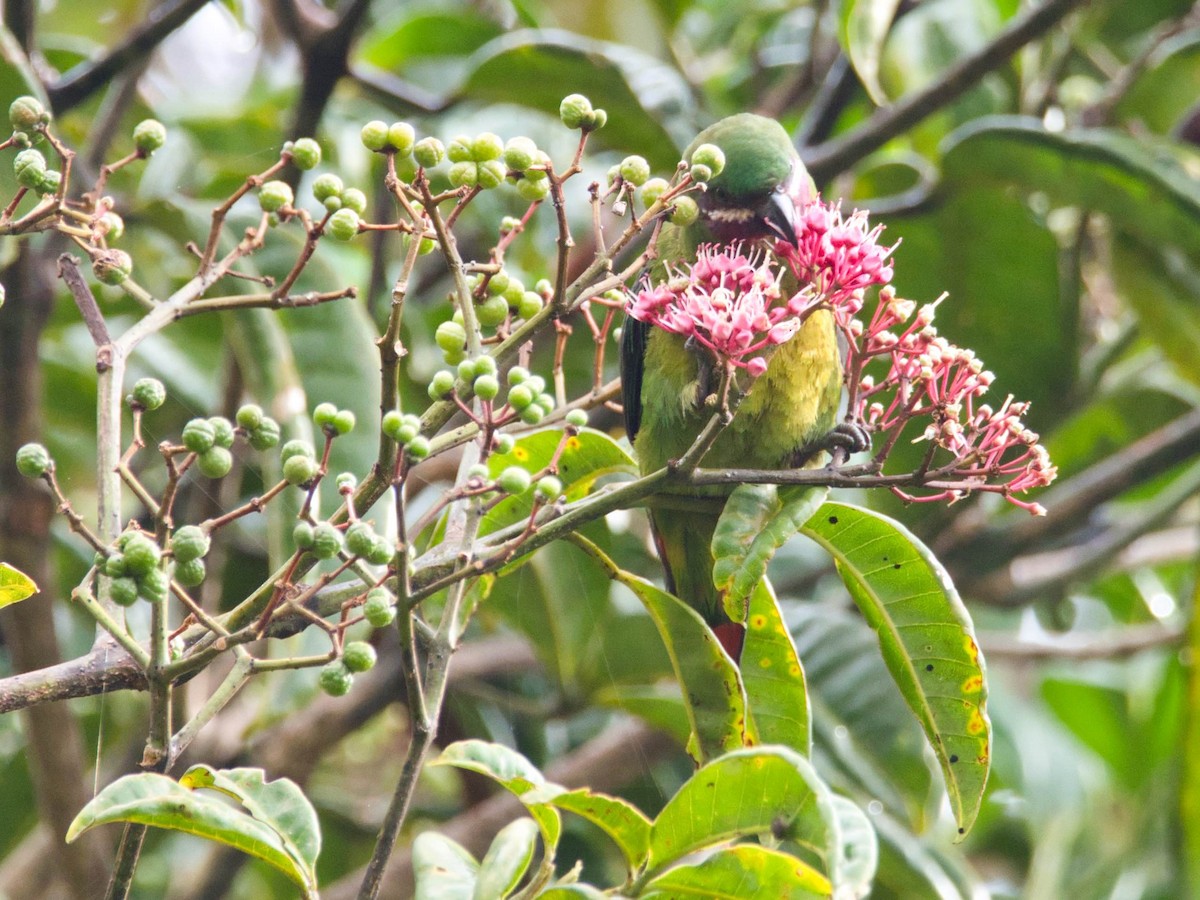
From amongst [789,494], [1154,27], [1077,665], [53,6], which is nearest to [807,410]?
[789,494]

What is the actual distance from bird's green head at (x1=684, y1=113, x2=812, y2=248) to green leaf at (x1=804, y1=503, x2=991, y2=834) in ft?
2.42

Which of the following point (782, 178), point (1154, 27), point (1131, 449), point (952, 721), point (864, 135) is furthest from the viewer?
point (1154, 27)

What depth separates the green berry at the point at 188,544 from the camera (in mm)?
980

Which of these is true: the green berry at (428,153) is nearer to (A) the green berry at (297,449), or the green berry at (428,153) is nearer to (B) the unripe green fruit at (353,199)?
(B) the unripe green fruit at (353,199)

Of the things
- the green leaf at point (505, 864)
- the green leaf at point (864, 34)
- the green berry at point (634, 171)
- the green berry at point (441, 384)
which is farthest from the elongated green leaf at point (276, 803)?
the green leaf at point (864, 34)

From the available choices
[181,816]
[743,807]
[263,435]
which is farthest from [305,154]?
[743,807]

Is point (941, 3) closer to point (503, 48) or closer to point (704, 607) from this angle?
point (503, 48)

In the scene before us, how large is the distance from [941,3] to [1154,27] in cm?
60

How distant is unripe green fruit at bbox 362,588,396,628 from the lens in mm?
986

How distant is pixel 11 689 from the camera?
3.09 feet

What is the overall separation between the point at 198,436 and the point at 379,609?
195 mm

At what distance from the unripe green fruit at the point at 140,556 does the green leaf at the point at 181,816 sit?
0.50 feet

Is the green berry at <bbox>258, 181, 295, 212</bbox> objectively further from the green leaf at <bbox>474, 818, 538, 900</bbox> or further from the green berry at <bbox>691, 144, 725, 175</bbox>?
the green leaf at <bbox>474, 818, 538, 900</bbox>

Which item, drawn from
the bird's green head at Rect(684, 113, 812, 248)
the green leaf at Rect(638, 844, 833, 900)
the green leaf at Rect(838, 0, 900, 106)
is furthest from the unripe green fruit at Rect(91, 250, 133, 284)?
the green leaf at Rect(838, 0, 900, 106)
